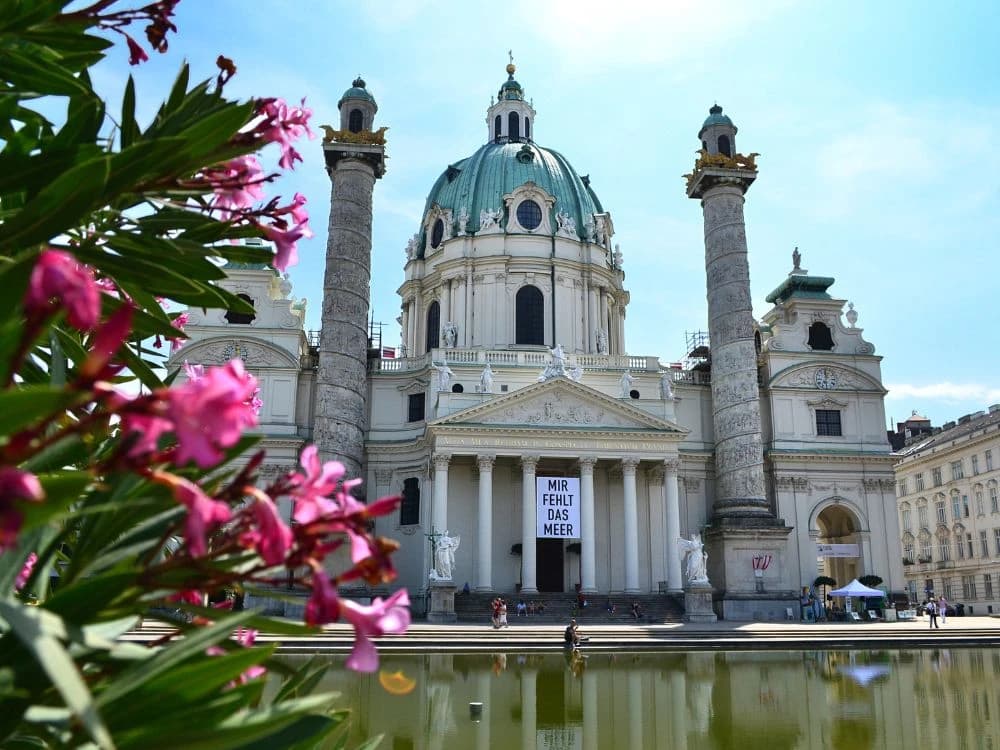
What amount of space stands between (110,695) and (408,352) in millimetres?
49263

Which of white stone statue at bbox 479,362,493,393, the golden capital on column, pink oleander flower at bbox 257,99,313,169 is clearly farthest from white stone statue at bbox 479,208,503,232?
pink oleander flower at bbox 257,99,313,169

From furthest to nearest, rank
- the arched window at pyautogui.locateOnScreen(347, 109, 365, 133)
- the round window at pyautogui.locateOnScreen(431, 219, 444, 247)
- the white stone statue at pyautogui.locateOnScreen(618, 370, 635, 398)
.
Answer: the round window at pyautogui.locateOnScreen(431, 219, 444, 247) < the white stone statue at pyautogui.locateOnScreen(618, 370, 635, 398) < the arched window at pyautogui.locateOnScreen(347, 109, 365, 133)

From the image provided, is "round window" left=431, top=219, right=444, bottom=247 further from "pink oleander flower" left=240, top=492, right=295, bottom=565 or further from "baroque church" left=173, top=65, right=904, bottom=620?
"pink oleander flower" left=240, top=492, right=295, bottom=565

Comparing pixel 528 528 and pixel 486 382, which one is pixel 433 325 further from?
pixel 528 528

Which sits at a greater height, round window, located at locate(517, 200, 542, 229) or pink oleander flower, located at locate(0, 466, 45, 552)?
round window, located at locate(517, 200, 542, 229)

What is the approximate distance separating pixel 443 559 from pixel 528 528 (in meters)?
4.63

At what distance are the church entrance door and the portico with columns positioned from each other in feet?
0.15

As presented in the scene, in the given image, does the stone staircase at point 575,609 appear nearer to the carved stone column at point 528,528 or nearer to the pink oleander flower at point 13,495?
the carved stone column at point 528,528

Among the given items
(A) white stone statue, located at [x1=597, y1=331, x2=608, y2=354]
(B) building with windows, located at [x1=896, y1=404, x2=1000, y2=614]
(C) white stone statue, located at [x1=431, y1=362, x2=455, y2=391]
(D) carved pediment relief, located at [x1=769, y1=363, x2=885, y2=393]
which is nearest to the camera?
(C) white stone statue, located at [x1=431, y1=362, x2=455, y2=391]

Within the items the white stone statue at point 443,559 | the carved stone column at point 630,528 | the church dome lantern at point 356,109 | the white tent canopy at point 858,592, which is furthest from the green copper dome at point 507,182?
the white tent canopy at point 858,592

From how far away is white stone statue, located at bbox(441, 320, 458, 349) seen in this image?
151 ft

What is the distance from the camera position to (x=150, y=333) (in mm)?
2873

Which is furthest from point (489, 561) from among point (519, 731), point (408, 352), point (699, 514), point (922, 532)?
point (922, 532)

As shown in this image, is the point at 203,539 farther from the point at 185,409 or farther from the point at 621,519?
the point at 621,519
